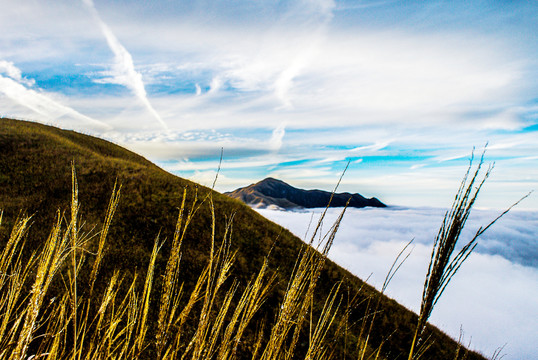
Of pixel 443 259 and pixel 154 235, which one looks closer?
pixel 443 259

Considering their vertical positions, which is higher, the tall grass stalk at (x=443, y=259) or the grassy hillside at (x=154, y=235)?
the tall grass stalk at (x=443, y=259)

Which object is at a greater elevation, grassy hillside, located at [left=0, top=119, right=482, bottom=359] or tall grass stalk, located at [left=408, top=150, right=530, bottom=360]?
tall grass stalk, located at [left=408, top=150, right=530, bottom=360]

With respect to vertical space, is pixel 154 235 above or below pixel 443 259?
below

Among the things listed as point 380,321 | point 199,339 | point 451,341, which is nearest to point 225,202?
point 380,321

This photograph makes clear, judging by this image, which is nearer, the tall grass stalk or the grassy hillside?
the tall grass stalk

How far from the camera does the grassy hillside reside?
1164 centimetres

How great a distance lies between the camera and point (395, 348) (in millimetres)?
13773

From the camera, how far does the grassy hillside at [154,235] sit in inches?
458

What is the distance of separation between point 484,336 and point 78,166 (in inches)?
8987

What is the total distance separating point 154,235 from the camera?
47.1 feet

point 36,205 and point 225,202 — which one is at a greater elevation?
point 225,202

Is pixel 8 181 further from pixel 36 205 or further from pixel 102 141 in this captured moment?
pixel 102 141

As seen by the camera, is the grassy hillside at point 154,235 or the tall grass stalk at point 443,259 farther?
the grassy hillside at point 154,235

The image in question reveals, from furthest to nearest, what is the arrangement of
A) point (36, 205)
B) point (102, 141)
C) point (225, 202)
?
1. point (102, 141)
2. point (225, 202)
3. point (36, 205)
